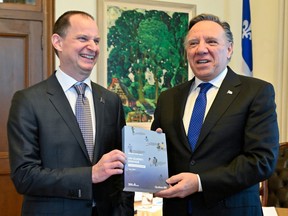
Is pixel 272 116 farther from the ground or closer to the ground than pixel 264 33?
closer to the ground

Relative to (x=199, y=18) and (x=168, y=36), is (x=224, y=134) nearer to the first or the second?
(x=199, y=18)

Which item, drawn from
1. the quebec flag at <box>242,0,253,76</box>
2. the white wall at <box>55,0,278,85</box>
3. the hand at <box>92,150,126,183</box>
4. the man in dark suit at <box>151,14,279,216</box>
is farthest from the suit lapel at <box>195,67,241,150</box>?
the quebec flag at <box>242,0,253,76</box>

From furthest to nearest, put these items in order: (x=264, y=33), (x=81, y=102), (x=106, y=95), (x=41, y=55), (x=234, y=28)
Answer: (x=234, y=28), (x=264, y=33), (x=41, y=55), (x=106, y=95), (x=81, y=102)

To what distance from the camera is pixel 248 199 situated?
5.98ft

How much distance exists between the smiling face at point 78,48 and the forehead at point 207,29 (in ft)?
1.59

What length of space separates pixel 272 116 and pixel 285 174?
1329 mm

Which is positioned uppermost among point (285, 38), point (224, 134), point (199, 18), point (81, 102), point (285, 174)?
point (285, 38)

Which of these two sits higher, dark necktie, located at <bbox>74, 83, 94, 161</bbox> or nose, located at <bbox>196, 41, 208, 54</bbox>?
nose, located at <bbox>196, 41, 208, 54</bbox>

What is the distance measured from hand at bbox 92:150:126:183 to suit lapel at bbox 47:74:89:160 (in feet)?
0.49

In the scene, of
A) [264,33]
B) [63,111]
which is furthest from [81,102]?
[264,33]

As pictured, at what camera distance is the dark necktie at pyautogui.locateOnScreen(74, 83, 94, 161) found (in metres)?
1.87

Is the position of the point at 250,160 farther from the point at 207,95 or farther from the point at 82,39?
the point at 82,39

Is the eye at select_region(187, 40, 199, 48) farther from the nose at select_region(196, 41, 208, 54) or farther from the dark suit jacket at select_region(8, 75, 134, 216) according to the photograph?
the dark suit jacket at select_region(8, 75, 134, 216)

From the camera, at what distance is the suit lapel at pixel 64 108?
1.82 meters
